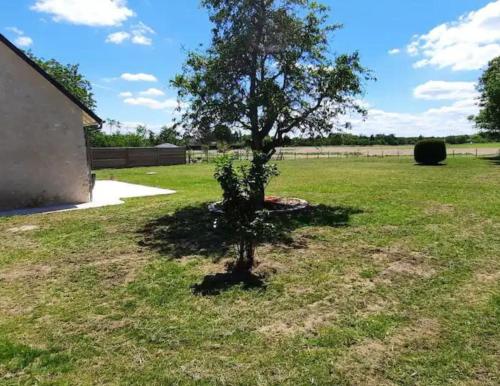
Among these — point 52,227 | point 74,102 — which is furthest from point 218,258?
point 74,102

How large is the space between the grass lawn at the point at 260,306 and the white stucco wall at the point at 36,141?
136 inches

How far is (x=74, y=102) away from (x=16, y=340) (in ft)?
29.9

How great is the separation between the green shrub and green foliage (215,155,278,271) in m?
22.5

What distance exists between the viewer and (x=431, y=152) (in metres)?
25.1

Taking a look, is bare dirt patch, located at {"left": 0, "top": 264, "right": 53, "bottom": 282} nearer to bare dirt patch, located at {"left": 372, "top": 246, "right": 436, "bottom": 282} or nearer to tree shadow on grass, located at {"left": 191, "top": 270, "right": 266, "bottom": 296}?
tree shadow on grass, located at {"left": 191, "top": 270, "right": 266, "bottom": 296}

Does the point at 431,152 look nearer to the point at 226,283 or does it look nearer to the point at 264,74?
the point at 264,74

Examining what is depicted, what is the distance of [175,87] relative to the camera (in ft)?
33.0

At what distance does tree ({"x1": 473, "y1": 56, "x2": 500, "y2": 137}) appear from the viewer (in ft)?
90.4

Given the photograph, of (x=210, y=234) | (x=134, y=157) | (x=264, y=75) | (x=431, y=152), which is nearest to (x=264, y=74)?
(x=264, y=75)

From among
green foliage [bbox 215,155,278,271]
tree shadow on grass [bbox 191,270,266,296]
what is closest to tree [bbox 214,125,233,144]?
green foliage [bbox 215,155,278,271]

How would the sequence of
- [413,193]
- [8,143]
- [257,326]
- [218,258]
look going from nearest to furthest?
[257,326] < [218,258] < [8,143] < [413,193]

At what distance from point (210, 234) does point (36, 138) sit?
6.66m

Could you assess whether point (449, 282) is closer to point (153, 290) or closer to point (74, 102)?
point (153, 290)

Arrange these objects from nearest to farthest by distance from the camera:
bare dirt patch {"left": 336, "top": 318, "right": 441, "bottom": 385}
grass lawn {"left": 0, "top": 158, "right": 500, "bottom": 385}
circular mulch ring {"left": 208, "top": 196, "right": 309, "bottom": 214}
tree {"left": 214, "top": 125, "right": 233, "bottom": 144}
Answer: bare dirt patch {"left": 336, "top": 318, "right": 441, "bottom": 385} < grass lawn {"left": 0, "top": 158, "right": 500, "bottom": 385} < circular mulch ring {"left": 208, "top": 196, "right": 309, "bottom": 214} < tree {"left": 214, "top": 125, "right": 233, "bottom": 144}
